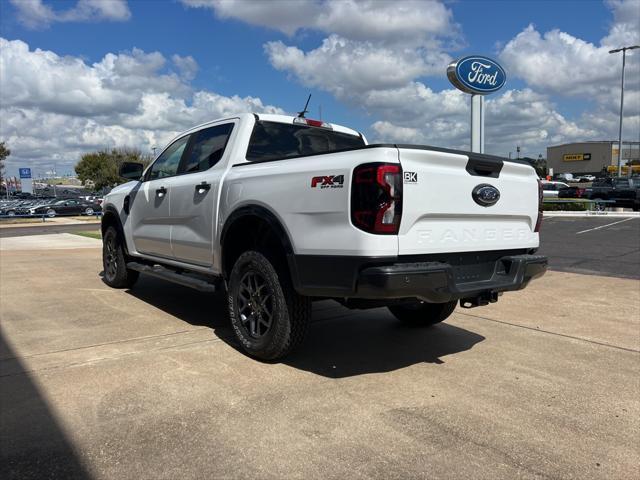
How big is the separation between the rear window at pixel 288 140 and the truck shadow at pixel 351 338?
1719 mm

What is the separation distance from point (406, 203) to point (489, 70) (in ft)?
33.2

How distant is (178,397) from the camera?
342 centimetres

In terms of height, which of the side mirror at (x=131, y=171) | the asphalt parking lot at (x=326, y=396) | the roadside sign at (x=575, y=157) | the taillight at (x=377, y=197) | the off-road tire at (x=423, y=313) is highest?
the roadside sign at (x=575, y=157)

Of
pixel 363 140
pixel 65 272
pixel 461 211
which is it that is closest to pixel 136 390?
pixel 461 211

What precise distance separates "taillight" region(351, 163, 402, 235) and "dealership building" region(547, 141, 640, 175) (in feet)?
369

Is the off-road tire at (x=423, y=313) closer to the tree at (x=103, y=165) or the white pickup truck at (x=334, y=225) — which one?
the white pickup truck at (x=334, y=225)

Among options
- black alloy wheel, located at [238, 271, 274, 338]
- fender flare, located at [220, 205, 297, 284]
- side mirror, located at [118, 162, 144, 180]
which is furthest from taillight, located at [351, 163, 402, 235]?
side mirror, located at [118, 162, 144, 180]

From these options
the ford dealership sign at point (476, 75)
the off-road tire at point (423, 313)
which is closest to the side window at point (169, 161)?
the off-road tire at point (423, 313)

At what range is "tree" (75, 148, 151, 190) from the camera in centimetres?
6662

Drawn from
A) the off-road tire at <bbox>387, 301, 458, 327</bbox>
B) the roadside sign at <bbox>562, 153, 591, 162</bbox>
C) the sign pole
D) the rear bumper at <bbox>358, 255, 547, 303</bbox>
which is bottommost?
the off-road tire at <bbox>387, 301, 458, 327</bbox>

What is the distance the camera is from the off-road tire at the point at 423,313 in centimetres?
505

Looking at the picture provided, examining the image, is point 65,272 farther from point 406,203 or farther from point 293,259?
point 406,203

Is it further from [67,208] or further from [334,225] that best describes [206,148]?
[67,208]

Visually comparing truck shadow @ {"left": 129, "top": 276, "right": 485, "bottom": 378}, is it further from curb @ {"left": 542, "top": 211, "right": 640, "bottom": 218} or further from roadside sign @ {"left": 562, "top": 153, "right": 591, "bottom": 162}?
roadside sign @ {"left": 562, "top": 153, "right": 591, "bottom": 162}
